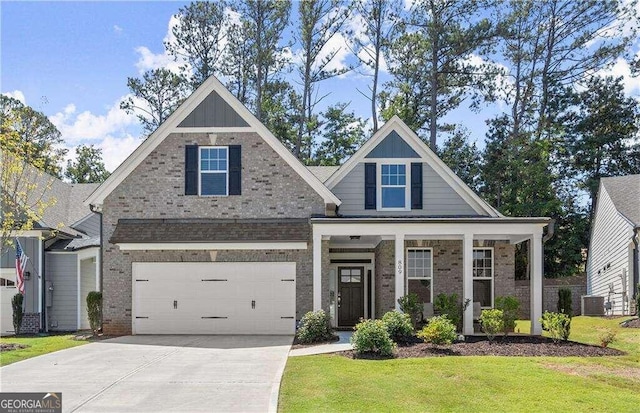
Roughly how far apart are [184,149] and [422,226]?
7.62 m

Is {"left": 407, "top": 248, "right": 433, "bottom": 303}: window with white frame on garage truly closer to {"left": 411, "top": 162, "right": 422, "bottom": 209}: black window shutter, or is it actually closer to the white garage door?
{"left": 411, "top": 162, "right": 422, "bottom": 209}: black window shutter

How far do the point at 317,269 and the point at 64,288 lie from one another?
10.9 meters

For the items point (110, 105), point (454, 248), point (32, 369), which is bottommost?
point (32, 369)

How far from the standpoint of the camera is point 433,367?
497 inches

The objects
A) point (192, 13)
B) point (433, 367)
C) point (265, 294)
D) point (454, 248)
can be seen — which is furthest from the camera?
point (192, 13)

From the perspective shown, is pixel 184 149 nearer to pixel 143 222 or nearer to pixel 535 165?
pixel 143 222

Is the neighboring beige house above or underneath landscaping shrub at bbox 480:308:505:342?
above

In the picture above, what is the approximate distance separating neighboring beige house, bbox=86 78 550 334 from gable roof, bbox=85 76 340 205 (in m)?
0.03

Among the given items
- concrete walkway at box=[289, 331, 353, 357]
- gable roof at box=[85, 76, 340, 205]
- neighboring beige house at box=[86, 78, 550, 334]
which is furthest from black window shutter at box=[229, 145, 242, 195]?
concrete walkway at box=[289, 331, 353, 357]

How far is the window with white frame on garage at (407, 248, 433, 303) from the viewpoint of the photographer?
70.0ft

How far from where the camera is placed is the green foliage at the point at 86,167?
47.3 meters

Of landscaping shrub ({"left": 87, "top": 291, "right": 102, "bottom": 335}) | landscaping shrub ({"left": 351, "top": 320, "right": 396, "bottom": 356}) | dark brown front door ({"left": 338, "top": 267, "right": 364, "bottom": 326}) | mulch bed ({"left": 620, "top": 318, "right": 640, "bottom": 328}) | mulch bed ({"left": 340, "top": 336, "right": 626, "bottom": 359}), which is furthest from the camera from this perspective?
dark brown front door ({"left": 338, "top": 267, "right": 364, "bottom": 326})

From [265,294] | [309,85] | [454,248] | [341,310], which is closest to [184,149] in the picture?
[265,294]

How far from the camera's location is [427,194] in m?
21.6
